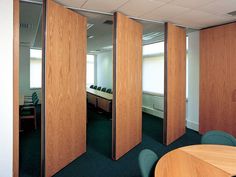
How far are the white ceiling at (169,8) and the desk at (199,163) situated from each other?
7.33 feet

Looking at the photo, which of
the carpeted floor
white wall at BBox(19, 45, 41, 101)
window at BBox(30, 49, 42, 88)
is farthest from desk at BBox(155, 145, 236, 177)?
window at BBox(30, 49, 42, 88)

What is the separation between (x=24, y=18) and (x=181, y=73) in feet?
12.7

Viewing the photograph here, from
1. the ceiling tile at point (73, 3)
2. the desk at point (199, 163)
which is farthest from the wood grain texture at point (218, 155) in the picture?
the ceiling tile at point (73, 3)

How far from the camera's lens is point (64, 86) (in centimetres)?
315

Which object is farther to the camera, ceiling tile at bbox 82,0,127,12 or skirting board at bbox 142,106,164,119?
skirting board at bbox 142,106,164,119

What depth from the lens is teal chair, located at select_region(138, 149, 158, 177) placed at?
165cm

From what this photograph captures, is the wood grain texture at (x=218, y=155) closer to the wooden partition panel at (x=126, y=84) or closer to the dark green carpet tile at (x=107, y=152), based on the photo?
the dark green carpet tile at (x=107, y=152)

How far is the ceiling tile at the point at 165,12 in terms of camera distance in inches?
127

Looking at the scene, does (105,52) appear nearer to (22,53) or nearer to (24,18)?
(22,53)

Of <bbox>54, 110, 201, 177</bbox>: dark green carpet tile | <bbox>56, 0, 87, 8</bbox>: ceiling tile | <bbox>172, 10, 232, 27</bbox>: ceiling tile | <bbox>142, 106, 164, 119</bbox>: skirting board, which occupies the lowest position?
<bbox>54, 110, 201, 177</bbox>: dark green carpet tile

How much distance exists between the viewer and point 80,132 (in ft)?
11.8

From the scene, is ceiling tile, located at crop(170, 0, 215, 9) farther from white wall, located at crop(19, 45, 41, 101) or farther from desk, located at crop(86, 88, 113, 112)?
white wall, located at crop(19, 45, 41, 101)

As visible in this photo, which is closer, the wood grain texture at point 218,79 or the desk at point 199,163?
the desk at point 199,163

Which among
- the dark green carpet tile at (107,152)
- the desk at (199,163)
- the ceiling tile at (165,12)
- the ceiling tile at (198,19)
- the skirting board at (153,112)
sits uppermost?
the ceiling tile at (198,19)
